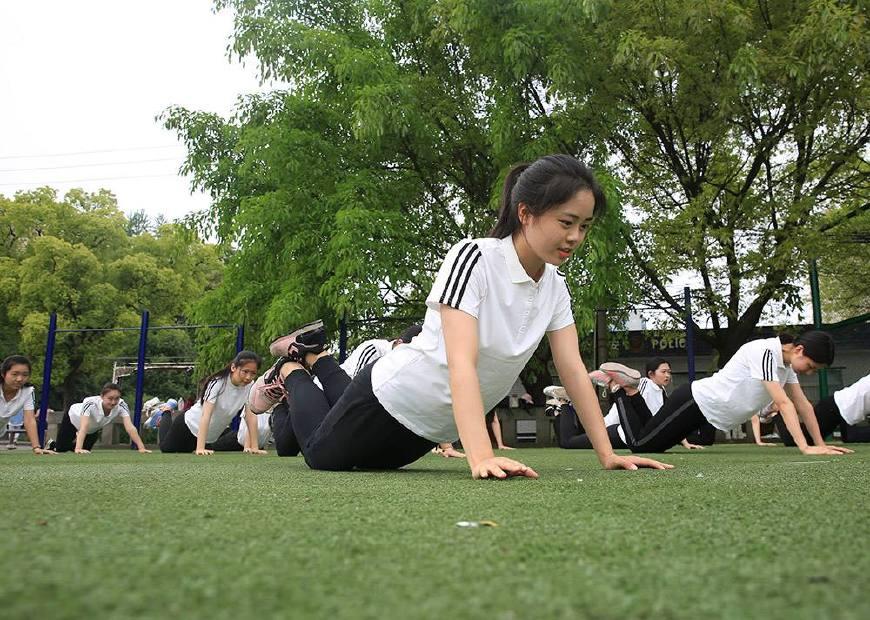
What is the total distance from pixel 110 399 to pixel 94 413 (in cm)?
41

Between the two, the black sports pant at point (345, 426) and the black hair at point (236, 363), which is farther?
the black hair at point (236, 363)

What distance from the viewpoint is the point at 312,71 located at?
14.1 meters

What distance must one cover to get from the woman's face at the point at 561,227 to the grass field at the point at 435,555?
1070 millimetres

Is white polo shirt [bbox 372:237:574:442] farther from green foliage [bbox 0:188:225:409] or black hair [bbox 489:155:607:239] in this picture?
green foliage [bbox 0:188:225:409]

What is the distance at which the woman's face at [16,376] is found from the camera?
28.1 feet

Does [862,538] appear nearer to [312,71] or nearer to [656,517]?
[656,517]

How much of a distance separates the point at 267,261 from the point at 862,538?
42.9 feet

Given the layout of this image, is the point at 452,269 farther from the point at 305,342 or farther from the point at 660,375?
the point at 660,375

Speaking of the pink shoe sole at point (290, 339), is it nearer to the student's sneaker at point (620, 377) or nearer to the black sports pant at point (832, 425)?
the student's sneaker at point (620, 377)

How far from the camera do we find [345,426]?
3.77 metres

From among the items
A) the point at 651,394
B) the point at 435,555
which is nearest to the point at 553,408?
the point at 651,394

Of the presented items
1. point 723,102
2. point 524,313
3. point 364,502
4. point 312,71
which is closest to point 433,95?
point 312,71

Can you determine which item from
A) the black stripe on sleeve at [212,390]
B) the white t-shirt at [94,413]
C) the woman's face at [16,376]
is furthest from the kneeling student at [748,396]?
the white t-shirt at [94,413]

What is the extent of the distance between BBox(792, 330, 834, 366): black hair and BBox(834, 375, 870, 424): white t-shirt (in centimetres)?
315
